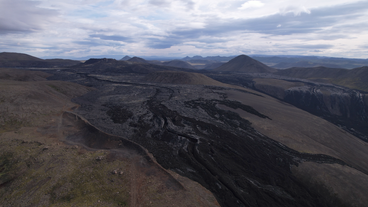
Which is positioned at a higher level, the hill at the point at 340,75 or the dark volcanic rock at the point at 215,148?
the hill at the point at 340,75

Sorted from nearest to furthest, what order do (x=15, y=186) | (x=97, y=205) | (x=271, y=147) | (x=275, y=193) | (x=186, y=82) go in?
(x=97, y=205)
(x=15, y=186)
(x=275, y=193)
(x=271, y=147)
(x=186, y=82)

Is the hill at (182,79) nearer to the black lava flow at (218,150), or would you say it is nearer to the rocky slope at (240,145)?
the rocky slope at (240,145)

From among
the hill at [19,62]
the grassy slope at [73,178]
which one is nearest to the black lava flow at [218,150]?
the grassy slope at [73,178]

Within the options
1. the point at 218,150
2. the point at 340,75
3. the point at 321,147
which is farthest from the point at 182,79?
the point at 340,75

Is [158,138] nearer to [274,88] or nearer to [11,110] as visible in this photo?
[11,110]

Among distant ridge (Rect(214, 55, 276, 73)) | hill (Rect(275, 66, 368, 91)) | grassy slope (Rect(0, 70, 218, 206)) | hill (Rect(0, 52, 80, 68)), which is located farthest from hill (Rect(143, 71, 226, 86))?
hill (Rect(0, 52, 80, 68))

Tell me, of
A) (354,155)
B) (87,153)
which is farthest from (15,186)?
(354,155)

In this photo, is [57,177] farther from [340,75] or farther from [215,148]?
[340,75]

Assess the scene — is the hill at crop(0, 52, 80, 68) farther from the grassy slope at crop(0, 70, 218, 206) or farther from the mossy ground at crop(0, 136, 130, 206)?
the mossy ground at crop(0, 136, 130, 206)
